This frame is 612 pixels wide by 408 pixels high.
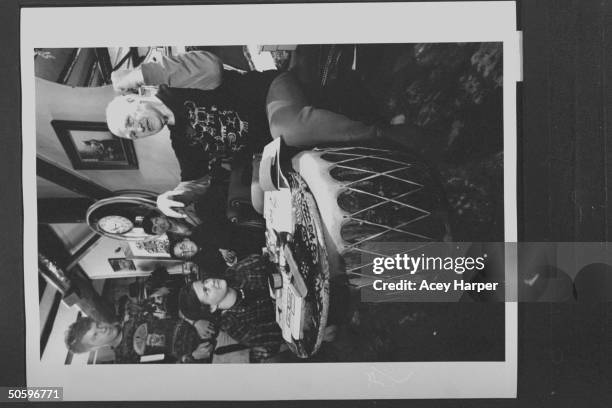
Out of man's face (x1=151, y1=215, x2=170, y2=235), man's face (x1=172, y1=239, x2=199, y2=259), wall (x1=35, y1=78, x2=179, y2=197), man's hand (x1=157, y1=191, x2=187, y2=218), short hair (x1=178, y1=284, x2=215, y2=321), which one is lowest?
short hair (x1=178, y1=284, x2=215, y2=321)

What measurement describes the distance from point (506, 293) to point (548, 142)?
2.40ft

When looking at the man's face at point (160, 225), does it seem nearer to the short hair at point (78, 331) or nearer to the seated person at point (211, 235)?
the seated person at point (211, 235)

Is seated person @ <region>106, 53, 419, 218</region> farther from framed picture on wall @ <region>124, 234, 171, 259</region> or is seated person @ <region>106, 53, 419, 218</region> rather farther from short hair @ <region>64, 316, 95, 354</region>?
short hair @ <region>64, 316, 95, 354</region>

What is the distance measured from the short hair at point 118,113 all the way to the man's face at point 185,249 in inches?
21.7

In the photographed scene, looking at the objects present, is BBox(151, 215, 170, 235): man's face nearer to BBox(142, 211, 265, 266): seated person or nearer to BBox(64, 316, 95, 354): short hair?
BBox(142, 211, 265, 266): seated person

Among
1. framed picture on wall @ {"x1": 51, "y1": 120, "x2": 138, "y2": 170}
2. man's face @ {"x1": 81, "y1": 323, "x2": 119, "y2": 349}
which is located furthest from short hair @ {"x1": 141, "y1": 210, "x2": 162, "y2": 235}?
man's face @ {"x1": 81, "y1": 323, "x2": 119, "y2": 349}

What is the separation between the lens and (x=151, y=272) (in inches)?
96.4

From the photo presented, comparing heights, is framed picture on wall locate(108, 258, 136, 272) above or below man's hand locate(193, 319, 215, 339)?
above

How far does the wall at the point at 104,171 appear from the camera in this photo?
2408 millimetres

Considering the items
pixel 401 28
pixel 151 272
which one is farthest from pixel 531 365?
pixel 151 272

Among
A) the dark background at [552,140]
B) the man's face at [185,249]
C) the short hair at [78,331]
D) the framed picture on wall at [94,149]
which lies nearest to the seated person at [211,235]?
the man's face at [185,249]

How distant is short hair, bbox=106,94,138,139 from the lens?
240cm

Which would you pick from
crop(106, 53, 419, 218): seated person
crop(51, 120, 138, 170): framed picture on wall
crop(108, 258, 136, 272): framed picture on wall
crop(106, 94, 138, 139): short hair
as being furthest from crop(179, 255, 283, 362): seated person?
crop(106, 94, 138, 139): short hair

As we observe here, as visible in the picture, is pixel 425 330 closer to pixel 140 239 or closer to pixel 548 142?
pixel 548 142
